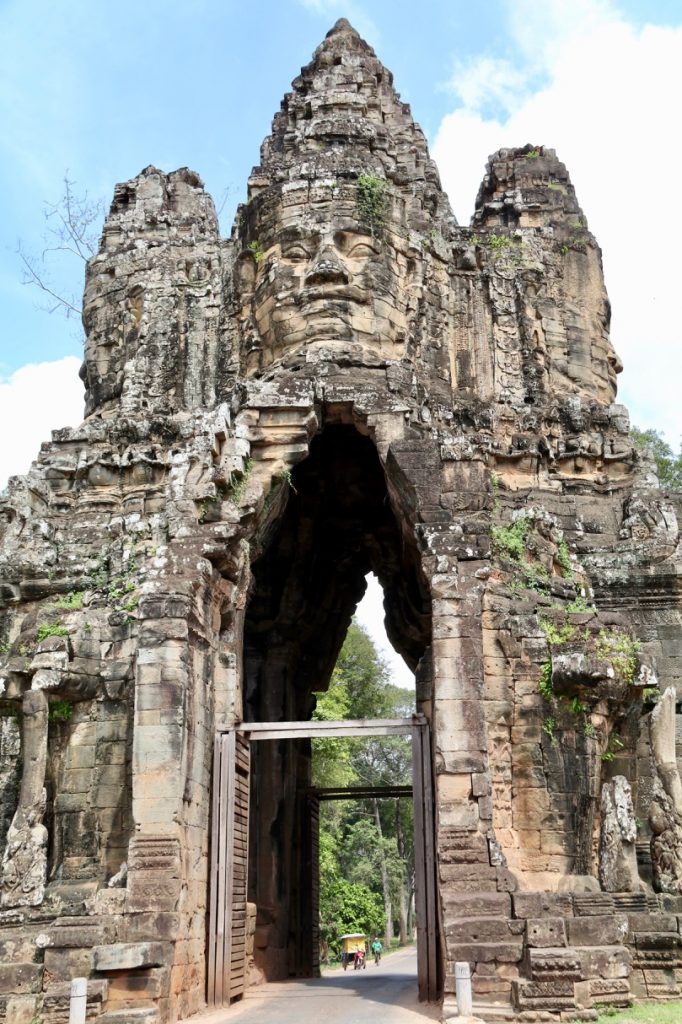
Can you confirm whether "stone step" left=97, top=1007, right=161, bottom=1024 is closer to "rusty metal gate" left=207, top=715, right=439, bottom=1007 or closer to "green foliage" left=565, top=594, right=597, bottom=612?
"rusty metal gate" left=207, top=715, right=439, bottom=1007

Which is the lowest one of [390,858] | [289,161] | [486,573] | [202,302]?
[390,858]

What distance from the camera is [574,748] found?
458 inches

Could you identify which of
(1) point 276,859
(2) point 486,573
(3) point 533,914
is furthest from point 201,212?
(3) point 533,914

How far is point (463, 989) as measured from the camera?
30.2ft

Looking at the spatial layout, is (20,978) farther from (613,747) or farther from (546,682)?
(613,747)

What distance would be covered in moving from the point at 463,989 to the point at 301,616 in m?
8.40

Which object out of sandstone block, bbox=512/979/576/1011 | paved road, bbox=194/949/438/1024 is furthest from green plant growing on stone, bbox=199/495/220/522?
sandstone block, bbox=512/979/576/1011

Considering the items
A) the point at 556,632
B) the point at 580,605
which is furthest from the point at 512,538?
the point at 556,632

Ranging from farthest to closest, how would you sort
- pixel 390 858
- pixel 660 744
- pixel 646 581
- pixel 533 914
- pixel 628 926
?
1. pixel 390 858
2. pixel 646 581
3. pixel 660 744
4. pixel 628 926
5. pixel 533 914

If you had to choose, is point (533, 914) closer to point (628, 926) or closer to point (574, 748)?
point (628, 926)

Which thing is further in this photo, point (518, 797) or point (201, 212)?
point (201, 212)

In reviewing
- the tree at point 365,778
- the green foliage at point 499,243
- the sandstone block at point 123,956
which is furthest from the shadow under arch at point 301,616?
the tree at point 365,778

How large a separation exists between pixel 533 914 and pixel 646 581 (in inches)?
218

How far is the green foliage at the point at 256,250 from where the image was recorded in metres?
15.7
